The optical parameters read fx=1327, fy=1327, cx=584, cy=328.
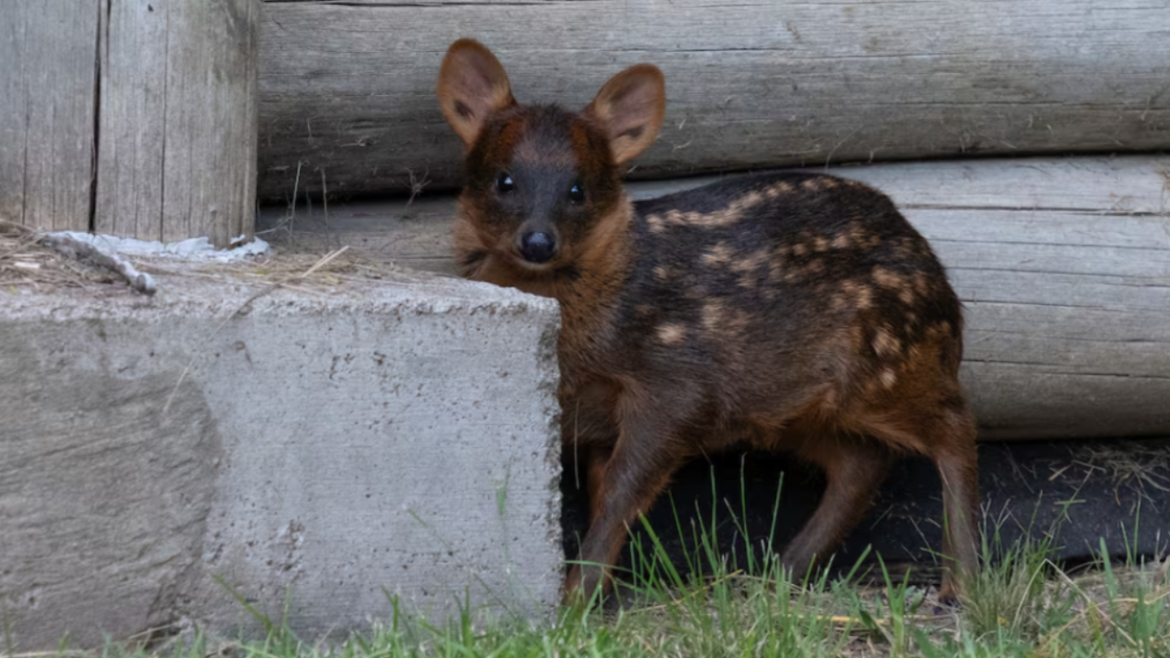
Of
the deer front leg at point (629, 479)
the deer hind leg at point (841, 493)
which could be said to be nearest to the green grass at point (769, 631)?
the deer front leg at point (629, 479)

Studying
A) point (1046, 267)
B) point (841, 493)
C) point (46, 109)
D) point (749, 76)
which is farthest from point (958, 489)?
point (46, 109)

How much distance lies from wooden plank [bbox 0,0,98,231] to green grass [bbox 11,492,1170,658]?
1237 millimetres

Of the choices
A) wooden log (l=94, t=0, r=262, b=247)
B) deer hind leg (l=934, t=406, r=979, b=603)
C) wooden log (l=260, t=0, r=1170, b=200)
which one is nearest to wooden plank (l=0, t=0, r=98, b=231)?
wooden log (l=94, t=0, r=262, b=247)

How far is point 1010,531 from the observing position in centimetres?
510

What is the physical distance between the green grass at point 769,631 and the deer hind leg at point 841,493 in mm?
824

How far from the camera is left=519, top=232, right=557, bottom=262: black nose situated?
402 cm

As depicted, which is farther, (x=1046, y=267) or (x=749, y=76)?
(x=1046, y=267)

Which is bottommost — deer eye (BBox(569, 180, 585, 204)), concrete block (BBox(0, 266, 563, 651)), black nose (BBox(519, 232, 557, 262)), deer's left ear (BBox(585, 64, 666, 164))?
concrete block (BBox(0, 266, 563, 651))

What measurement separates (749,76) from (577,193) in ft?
3.00

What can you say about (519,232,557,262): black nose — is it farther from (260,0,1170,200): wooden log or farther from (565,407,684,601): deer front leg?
(260,0,1170,200): wooden log

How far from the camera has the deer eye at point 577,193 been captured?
13.8 ft

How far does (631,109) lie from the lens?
4375 millimetres

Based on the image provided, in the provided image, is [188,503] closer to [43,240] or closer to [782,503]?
[43,240]

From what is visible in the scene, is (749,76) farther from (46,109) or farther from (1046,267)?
(46,109)
